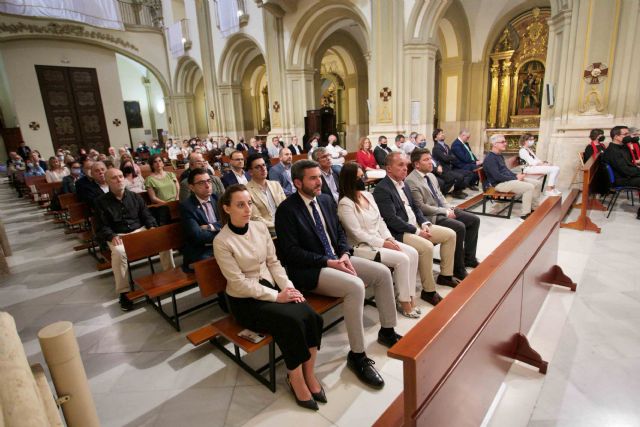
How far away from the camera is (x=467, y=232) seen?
12.4ft

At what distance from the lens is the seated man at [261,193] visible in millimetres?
3652

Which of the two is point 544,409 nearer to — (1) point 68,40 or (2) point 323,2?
(2) point 323,2

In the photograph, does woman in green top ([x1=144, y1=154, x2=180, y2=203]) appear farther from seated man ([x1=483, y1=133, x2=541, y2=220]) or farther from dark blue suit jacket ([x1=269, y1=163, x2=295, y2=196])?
seated man ([x1=483, y1=133, x2=541, y2=220])

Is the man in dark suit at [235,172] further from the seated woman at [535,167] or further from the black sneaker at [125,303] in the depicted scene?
the seated woman at [535,167]

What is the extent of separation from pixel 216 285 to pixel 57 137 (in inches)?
665

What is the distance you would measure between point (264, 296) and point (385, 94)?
327 inches

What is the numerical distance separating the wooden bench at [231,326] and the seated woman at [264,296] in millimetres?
94

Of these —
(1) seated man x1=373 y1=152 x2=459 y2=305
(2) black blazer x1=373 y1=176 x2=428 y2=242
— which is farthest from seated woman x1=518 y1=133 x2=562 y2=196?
(2) black blazer x1=373 y1=176 x2=428 y2=242

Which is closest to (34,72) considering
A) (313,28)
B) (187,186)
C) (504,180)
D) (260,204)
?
(313,28)

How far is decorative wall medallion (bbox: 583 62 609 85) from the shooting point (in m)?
6.54

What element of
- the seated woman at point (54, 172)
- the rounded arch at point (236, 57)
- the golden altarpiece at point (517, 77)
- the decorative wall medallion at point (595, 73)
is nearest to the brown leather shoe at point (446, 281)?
the decorative wall medallion at point (595, 73)

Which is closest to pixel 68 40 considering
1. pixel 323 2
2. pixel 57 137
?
pixel 57 137

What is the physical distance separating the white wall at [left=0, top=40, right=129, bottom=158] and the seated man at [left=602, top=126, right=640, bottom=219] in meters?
18.0

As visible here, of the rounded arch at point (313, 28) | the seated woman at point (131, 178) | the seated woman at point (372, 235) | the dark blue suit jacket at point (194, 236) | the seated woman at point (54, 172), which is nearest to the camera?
the seated woman at point (372, 235)
